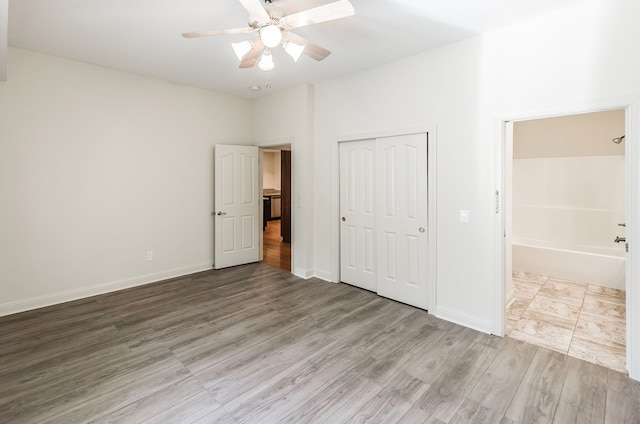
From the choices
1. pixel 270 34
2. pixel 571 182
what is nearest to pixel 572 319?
pixel 571 182

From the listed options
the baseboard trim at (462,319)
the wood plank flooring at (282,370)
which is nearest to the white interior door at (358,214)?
the wood plank flooring at (282,370)

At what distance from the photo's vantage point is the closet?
3.51 metres

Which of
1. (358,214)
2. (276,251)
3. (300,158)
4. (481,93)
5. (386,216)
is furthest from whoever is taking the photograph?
(276,251)

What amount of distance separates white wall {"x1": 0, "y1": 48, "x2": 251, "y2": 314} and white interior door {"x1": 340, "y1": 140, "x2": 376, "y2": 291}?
2256 millimetres

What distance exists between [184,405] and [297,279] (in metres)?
2.66

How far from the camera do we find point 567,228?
16.2 ft

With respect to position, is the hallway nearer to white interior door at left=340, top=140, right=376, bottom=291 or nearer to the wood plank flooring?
white interior door at left=340, top=140, right=376, bottom=291

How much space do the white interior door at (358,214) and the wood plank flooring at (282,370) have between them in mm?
673

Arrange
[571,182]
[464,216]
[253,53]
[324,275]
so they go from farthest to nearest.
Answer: [571,182] → [324,275] → [464,216] → [253,53]

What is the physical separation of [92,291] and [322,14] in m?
4.16

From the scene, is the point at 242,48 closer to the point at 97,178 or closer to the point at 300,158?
the point at 300,158

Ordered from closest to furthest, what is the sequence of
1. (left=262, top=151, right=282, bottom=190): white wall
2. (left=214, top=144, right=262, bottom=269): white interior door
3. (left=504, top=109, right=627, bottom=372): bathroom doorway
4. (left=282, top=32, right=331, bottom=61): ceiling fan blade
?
(left=282, top=32, right=331, bottom=61): ceiling fan blade → (left=504, top=109, right=627, bottom=372): bathroom doorway → (left=214, top=144, right=262, bottom=269): white interior door → (left=262, top=151, right=282, bottom=190): white wall

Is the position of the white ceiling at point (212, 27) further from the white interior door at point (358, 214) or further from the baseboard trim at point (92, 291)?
the baseboard trim at point (92, 291)

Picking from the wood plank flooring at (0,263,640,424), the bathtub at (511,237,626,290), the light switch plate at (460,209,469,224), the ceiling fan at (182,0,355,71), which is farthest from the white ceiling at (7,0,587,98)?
the bathtub at (511,237,626,290)
